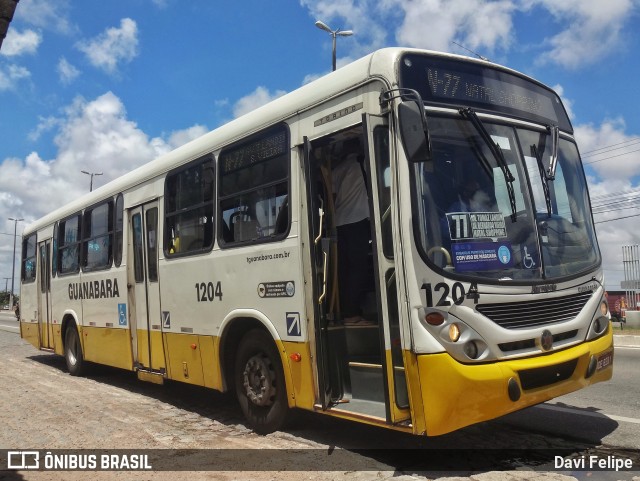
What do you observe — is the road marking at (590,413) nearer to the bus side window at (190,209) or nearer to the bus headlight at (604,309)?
the bus headlight at (604,309)

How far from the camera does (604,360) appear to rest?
5016mm

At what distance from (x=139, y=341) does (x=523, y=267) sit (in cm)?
559

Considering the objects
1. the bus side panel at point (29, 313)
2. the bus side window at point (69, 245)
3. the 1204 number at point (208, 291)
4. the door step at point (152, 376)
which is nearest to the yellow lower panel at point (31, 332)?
the bus side panel at point (29, 313)

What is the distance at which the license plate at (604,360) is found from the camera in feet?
16.2

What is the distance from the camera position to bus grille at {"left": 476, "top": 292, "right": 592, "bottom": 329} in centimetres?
433

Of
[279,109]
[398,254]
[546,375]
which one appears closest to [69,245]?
[279,109]

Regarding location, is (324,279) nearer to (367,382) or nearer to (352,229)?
(352,229)

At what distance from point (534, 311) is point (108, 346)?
6.88m

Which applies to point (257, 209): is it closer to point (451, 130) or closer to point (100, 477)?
point (451, 130)

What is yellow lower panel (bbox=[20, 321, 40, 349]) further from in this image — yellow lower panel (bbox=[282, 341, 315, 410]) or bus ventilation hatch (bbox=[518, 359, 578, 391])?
bus ventilation hatch (bbox=[518, 359, 578, 391])

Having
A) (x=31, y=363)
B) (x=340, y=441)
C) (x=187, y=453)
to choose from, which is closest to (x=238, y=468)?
(x=187, y=453)

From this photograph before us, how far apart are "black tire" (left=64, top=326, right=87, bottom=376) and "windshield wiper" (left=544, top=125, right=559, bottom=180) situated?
8.53 m

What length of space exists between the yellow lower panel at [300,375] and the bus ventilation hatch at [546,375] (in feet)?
5.83

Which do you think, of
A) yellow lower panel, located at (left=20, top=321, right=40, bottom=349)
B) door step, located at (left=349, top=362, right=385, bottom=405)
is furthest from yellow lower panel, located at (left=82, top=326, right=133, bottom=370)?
door step, located at (left=349, top=362, right=385, bottom=405)
